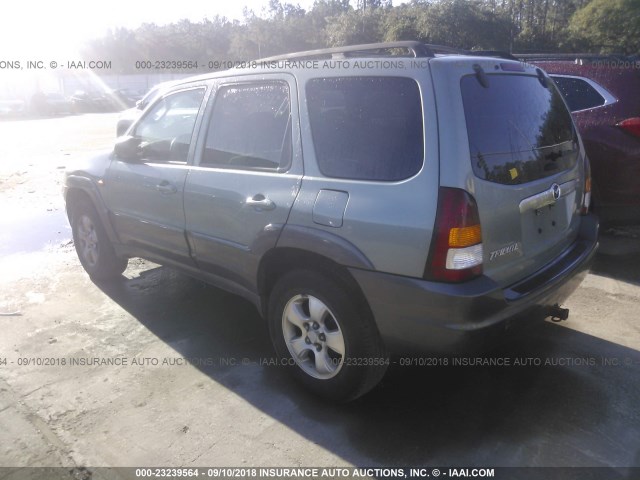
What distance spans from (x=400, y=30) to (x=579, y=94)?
1450 cm

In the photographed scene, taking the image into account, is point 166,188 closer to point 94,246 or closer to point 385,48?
point 94,246

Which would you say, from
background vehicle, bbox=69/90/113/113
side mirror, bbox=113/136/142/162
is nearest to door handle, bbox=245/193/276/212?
side mirror, bbox=113/136/142/162

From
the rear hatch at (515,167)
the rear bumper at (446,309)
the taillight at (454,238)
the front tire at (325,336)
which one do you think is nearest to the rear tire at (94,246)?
the front tire at (325,336)

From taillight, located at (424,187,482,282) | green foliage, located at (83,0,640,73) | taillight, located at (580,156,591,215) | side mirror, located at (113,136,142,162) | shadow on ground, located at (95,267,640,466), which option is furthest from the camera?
green foliage, located at (83,0,640,73)

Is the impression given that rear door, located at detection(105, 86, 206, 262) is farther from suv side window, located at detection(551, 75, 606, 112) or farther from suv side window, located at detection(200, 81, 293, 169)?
suv side window, located at detection(551, 75, 606, 112)

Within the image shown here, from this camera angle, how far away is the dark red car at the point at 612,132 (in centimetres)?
490

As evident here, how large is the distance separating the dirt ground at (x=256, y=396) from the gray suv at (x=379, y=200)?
32 centimetres

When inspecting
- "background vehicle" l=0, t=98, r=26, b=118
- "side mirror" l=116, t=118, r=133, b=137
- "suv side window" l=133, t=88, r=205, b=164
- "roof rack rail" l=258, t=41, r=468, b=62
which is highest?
"roof rack rail" l=258, t=41, r=468, b=62

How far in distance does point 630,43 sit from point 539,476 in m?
30.8

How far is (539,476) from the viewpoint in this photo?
8.31 ft

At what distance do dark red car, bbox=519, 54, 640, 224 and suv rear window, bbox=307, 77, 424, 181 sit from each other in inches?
126

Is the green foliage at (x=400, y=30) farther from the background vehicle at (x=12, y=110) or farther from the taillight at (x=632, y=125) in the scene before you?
the background vehicle at (x=12, y=110)

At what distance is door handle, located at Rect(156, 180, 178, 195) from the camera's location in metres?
3.84

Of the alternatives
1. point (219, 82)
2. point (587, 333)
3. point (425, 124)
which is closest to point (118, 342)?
point (219, 82)
